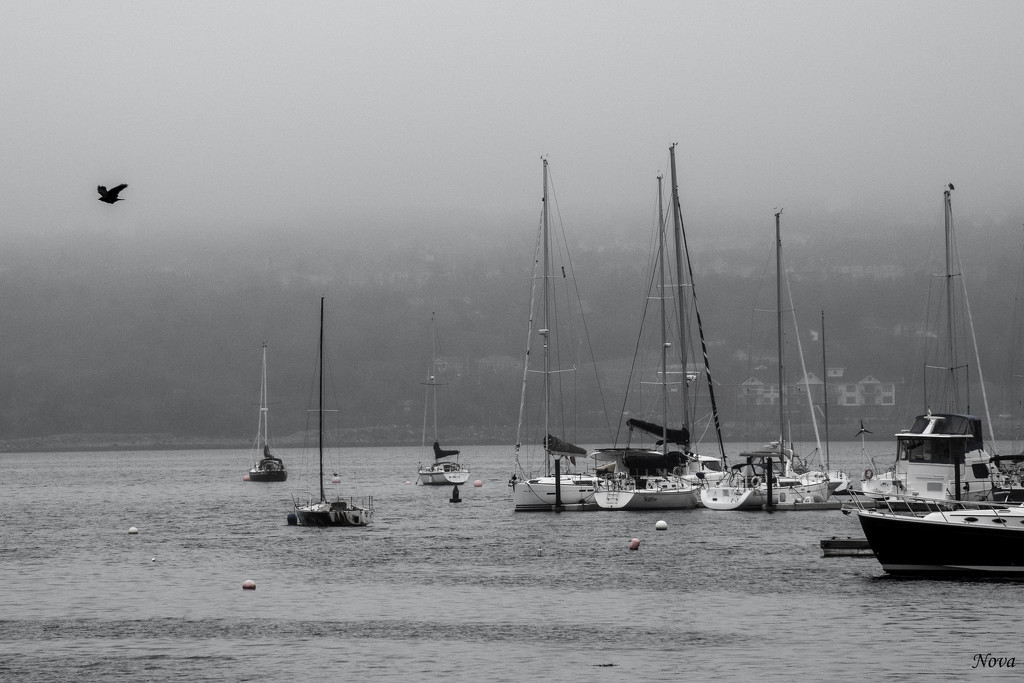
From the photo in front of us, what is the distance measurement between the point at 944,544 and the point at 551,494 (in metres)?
41.7

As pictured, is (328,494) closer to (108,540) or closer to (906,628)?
(108,540)

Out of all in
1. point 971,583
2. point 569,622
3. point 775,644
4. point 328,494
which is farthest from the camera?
point 328,494

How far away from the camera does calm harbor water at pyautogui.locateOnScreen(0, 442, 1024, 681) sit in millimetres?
34344

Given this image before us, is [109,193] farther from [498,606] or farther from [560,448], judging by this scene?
[560,448]

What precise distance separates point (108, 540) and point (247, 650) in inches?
1810

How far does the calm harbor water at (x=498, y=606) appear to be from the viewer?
34344 millimetres

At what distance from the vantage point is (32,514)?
11119 cm

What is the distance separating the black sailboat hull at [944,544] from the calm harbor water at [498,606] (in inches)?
28.2

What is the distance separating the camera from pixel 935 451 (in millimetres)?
68312

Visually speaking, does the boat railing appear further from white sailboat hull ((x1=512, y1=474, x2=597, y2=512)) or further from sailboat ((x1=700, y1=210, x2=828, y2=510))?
white sailboat hull ((x1=512, y1=474, x2=597, y2=512))

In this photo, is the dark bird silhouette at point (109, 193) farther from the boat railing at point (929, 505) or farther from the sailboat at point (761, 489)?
the sailboat at point (761, 489)

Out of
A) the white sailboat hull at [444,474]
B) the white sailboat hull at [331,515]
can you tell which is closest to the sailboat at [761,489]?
the white sailboat hull at [331,515]

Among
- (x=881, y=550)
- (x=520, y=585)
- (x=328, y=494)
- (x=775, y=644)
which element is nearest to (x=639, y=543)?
(x=520, y=585)

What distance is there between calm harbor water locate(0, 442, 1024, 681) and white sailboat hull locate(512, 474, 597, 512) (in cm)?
147
